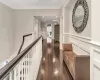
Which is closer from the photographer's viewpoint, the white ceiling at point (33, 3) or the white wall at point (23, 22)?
the white ceiling at point (33, 3)

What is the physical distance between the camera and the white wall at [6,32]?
7.83 metres

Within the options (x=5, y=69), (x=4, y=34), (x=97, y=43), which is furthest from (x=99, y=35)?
(x=4, y=34)

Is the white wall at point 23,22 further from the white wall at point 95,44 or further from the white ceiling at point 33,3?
the white wall at point 95,44

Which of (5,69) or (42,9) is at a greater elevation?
(42,9)

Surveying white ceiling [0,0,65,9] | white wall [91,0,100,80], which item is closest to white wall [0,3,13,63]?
white ceiling [0,0,65,9]

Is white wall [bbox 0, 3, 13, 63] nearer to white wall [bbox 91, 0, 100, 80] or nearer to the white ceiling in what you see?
the white ceiling

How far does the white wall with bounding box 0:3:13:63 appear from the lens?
7.83m

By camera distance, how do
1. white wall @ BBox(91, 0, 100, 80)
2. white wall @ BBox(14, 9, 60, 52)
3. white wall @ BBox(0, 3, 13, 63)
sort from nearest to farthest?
white wall @ BBox(91, 0, 100, 80) → white wall @ BBox(0, 3, 13, 63) → white wall @ BBox(14, 9, 60, 52)

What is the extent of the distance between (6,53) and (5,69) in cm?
792

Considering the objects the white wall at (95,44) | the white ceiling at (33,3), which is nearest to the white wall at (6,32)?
the white ceiling at (33,3)

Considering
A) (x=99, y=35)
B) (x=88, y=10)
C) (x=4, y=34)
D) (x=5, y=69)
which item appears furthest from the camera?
(x=4, y=34)

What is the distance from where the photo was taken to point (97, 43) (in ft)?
7.18

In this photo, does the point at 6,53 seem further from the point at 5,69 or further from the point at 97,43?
the point at 5,69

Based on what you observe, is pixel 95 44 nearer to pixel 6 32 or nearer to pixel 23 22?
pixel 6 32
